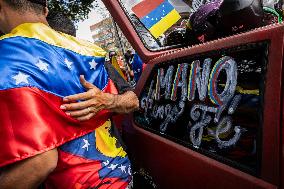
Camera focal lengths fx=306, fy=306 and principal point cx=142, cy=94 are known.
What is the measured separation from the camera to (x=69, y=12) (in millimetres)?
16625

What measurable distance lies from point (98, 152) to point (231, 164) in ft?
2.15

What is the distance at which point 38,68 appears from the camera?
4.13 ft

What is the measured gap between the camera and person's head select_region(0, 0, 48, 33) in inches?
59.9

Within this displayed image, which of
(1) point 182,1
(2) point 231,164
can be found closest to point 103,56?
(2) point 231,164

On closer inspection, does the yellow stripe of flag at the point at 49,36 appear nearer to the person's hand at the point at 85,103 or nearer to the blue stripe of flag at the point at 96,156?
the person's hand at the point at 85,103

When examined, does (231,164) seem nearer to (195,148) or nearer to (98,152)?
(195,148)

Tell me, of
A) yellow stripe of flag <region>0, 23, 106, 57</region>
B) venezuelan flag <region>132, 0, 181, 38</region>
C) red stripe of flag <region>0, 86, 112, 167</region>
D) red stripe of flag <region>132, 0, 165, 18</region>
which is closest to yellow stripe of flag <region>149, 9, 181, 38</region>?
venezuelan flag <region>132, 0, 181, 38</region>

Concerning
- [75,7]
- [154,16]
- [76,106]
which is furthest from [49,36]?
[75,7]

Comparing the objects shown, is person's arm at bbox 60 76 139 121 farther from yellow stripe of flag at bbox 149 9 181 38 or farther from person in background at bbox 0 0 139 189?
yellow stripe of flag at bbox 149 9 181 38

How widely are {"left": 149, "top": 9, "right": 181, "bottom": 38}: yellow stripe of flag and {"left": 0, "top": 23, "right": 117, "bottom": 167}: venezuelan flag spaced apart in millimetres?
1269

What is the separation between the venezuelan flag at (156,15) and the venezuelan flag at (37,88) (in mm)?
1273

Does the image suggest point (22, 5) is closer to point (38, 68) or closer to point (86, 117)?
point (38, 68)

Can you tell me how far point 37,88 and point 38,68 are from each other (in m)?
0.09

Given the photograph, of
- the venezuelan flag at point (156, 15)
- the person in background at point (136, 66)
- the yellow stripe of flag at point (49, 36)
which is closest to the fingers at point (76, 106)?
the yellow stripe of flag at point (49, 36)
